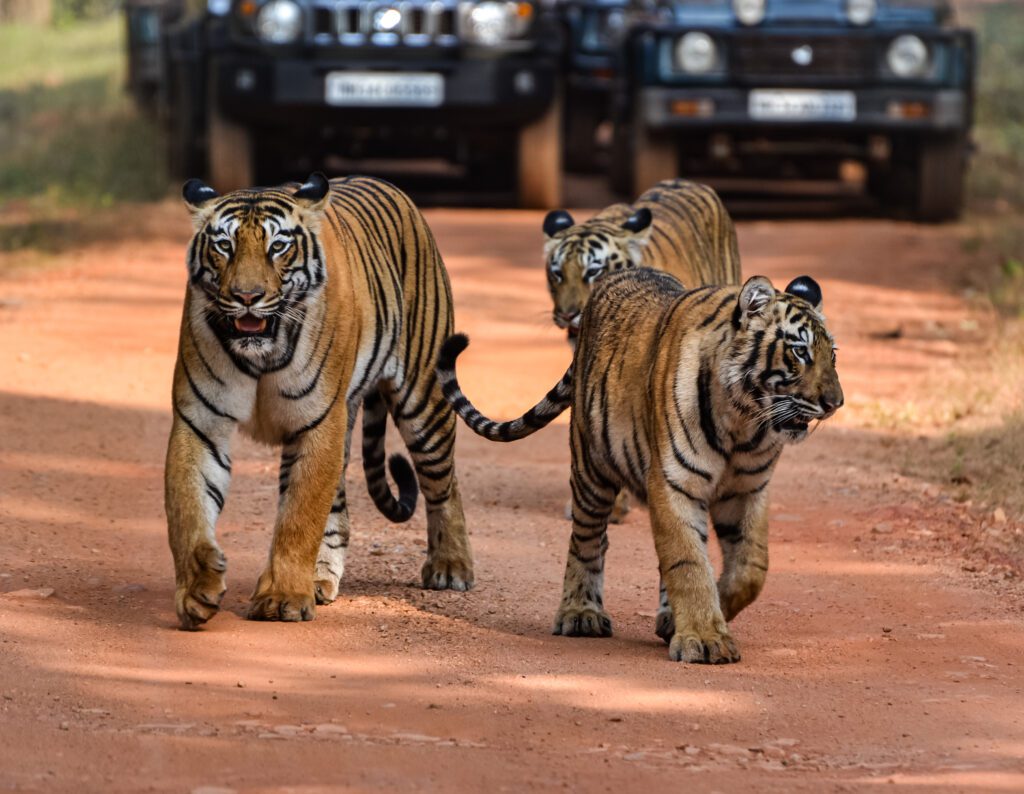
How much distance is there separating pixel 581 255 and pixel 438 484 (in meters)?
1.48

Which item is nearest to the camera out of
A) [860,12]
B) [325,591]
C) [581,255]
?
[325,591]

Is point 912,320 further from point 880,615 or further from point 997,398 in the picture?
point 880,615

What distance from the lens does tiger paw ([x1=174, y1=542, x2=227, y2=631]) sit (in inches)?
228

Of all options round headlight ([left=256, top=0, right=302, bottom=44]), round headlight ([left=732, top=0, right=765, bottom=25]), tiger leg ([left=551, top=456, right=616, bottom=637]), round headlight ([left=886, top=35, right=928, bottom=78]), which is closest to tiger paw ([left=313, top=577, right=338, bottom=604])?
tiger leg ([left=551, top=456, right=616, bottom=637])

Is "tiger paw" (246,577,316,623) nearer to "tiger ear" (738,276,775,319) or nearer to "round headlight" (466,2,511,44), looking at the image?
"tiger ear" (738,276,775,319)

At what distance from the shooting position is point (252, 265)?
5840 millimetres

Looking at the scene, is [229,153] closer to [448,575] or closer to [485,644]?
[448,575]

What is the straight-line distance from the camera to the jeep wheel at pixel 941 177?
1542cm

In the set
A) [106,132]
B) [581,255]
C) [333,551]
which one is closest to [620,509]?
[581,255]

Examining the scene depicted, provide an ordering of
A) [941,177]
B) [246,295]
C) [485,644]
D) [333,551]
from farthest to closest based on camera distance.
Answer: [941,177], [333,551], [485,644], [246,295]

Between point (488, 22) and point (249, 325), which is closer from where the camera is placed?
point (249, 325)

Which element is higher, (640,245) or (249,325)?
(249,325)

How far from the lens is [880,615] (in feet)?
21.2

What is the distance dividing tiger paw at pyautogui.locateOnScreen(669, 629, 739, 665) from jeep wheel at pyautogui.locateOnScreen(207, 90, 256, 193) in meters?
10.0
